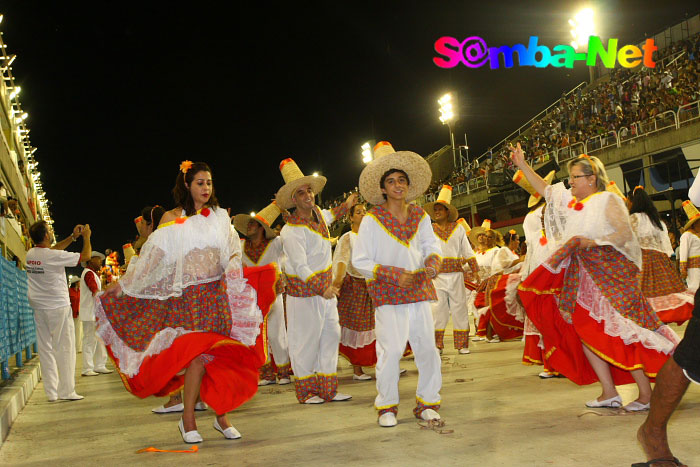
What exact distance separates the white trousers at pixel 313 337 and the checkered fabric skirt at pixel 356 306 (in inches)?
61.1

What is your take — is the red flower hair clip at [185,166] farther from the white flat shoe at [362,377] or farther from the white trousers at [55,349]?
the white flat shoe at [362,377]

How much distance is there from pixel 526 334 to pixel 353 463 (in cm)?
388

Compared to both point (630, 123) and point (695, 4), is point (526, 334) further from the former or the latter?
point (695, 4)

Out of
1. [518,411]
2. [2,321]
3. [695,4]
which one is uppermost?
[695,4]

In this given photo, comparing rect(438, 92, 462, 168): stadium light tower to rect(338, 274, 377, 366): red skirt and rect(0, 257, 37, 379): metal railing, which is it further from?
rect(338, 274, 377, 366): red skirt

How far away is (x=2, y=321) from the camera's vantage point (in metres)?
6.85

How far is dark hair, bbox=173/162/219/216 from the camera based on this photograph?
16.4 ft

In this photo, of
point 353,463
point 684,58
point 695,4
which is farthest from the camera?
point 695,4

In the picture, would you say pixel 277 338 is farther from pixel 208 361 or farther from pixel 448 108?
pixel 448 108

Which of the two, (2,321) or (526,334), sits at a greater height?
(2,321)

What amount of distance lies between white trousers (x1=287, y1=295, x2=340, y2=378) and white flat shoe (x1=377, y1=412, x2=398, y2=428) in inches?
54.3

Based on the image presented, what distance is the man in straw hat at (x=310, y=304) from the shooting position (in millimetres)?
6203

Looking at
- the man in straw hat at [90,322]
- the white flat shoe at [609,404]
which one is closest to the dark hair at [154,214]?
the white flat shoe at [609,404]

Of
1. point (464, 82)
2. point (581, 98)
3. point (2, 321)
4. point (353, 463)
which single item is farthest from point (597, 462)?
point (464, 82)
